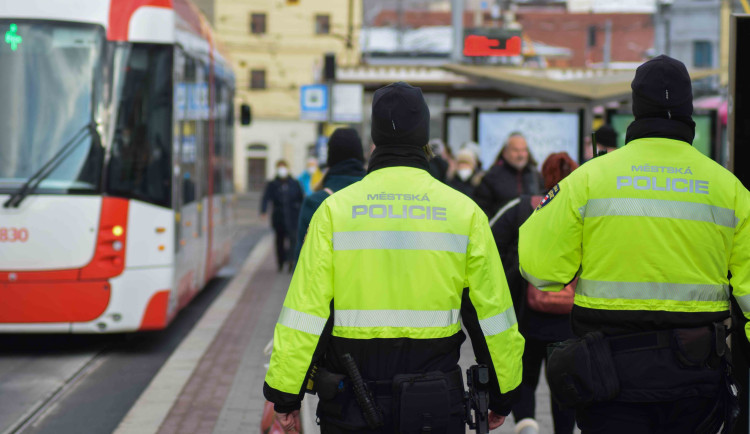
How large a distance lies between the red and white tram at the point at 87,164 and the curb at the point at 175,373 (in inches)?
19.2

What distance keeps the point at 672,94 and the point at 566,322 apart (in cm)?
213

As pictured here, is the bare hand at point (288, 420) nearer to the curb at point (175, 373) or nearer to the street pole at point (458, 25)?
the curb at point (175, 373)

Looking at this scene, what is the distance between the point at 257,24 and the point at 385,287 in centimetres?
6105

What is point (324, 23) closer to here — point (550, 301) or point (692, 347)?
point (550, 301)

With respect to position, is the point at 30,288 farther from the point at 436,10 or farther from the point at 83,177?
the point at 436,10

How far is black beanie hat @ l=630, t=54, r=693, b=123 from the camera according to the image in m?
3.82

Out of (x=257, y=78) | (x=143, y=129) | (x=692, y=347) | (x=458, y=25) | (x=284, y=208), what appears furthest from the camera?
(x=257, y=78)

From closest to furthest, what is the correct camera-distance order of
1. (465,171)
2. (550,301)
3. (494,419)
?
(494,419) < (550,301) < (465,171)

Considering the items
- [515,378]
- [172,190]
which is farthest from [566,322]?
[172,190]

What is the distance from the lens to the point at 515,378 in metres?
3.69

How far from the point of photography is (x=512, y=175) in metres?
8.63

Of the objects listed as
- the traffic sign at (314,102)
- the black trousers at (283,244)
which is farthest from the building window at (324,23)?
the black trousers at (283,244)

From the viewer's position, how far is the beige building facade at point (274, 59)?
62281 mm

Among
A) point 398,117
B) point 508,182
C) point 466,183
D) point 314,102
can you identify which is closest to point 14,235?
point 508,182
